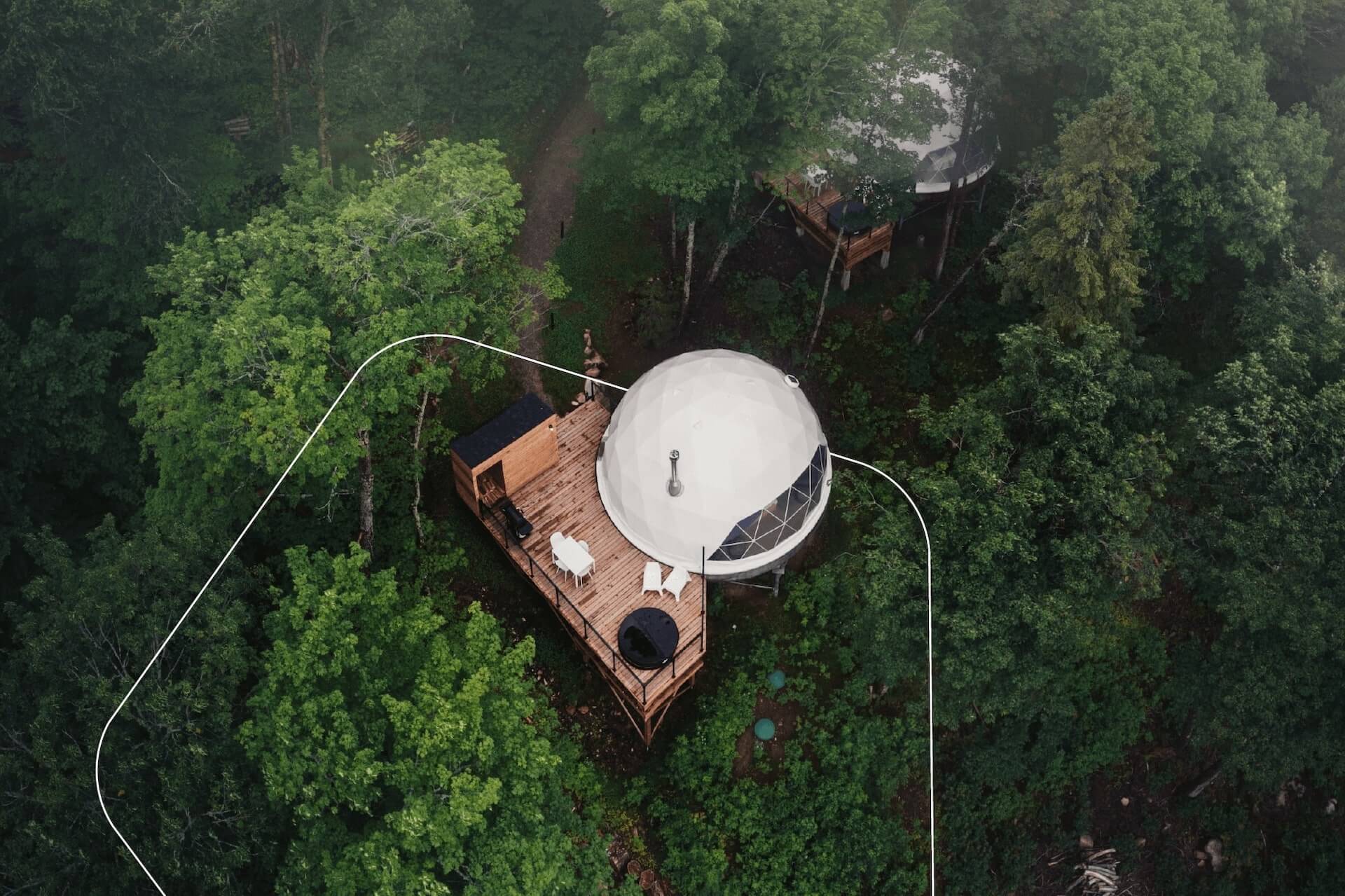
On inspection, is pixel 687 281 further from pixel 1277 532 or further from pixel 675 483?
pixel 1277 532

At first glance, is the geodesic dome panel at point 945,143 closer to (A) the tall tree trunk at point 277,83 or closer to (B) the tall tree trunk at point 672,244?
(B) the tall tree trunk at point 672,244

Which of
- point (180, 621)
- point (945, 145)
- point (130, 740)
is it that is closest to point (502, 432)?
point (180, 621)

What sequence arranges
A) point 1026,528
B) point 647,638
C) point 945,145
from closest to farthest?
1. point 1026,528
2. point 647,638
3. point 945,145

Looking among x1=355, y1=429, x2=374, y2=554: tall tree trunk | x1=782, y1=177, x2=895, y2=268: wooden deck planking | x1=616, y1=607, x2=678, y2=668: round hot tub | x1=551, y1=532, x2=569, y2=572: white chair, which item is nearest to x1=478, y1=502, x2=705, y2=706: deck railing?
x1=616, y1=607, x2=678, y2=668: round hot tub

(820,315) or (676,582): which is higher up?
(820,315)

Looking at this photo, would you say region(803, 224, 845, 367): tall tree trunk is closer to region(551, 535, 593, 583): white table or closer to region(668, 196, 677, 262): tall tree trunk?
region(668, 196, 677, 262): tall tree trunk

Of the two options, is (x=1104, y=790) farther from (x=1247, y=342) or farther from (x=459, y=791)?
(x=459, y=791)
